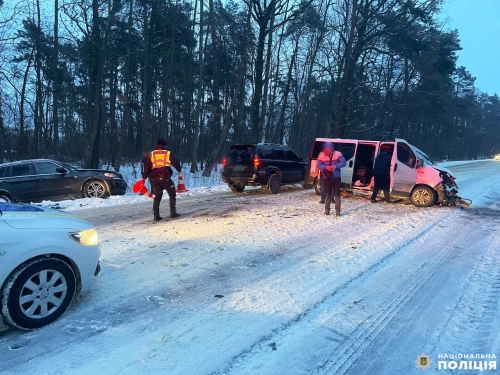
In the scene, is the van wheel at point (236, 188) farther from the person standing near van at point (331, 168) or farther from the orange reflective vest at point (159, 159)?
the orange reflective vest at point (159, 159)

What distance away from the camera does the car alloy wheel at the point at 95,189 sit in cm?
1197

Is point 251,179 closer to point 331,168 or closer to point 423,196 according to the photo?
point 331,168

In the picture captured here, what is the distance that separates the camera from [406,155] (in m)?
11.4

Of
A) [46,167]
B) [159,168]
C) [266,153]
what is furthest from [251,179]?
[46,167]

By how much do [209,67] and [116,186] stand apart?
18.8 metres

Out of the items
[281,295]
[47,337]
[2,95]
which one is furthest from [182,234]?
[2,95]

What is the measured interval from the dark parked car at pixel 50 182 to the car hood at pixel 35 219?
8.16 m

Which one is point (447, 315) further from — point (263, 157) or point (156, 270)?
point (263, 157)

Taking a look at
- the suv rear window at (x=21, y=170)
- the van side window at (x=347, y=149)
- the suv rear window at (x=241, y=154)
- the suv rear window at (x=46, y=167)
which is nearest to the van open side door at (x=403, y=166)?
the van side window at (x=347, y=149)

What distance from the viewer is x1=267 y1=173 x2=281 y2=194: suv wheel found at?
541 inches

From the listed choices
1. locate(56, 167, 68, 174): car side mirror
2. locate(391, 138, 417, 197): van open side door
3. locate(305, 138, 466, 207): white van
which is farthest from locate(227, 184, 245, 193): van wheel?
locate(56, 167, 68, 174): car side mirror

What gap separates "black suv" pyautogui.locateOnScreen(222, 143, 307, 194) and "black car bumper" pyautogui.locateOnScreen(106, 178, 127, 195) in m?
3.65

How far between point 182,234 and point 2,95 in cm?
1902

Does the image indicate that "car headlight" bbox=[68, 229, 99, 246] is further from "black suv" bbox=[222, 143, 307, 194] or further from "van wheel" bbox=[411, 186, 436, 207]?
"van wheel" bbox=[411, 186, 436, 207]
